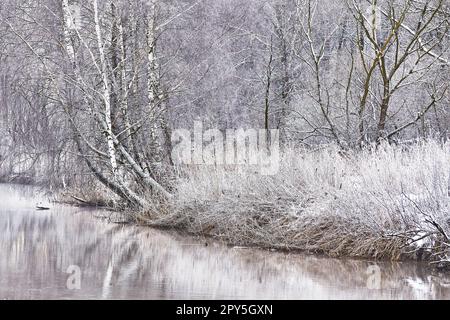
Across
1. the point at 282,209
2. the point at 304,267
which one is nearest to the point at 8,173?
the point at 282,209

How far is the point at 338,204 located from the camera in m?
13.4

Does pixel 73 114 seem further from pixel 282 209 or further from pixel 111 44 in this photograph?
pixel 282 209

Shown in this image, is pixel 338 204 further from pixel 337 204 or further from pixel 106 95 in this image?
pixel 106 95

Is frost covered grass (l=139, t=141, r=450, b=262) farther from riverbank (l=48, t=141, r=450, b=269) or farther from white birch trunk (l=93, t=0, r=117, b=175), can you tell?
white birch trunk (l=93, t=0, r=117, b=175)

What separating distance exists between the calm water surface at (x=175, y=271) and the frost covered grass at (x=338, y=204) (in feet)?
1.48

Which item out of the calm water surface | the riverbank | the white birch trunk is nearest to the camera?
the calm water surface

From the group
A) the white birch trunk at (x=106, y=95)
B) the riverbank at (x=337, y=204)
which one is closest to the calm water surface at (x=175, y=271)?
the riverbank at (x=337, y=204)

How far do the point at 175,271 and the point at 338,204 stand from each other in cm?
316

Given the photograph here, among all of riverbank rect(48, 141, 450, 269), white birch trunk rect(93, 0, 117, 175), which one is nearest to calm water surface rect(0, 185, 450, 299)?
riverbank rect(48, 141, 450, 269)

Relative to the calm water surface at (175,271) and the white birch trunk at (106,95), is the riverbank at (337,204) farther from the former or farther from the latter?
the white birch trunk at (106,95)

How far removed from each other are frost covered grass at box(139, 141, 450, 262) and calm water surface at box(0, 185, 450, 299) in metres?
0.45

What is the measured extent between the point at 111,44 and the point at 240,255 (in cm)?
724

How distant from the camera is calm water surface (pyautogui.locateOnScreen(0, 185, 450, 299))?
1015cm

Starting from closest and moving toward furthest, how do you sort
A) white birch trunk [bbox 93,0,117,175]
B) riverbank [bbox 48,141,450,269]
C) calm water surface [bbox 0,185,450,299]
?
calm water surface [bbox 0,185,450,299] → riverbank [bbox 48,141,450,269] → white birch trunk [bbox 93,0,117,175]
